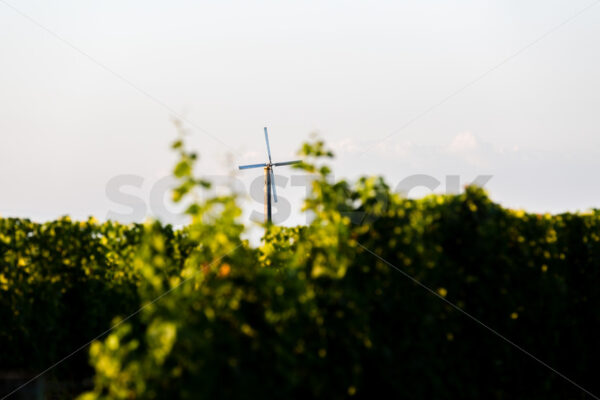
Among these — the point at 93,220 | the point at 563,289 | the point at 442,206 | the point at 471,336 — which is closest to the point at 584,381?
the point at 563,289

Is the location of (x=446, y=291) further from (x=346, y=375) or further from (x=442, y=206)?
(x=346, y=375)

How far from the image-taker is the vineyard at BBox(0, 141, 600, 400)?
4.59 m

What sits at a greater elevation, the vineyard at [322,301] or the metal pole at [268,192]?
the metal pole at [268,192]

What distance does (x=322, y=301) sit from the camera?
5488 millimetres

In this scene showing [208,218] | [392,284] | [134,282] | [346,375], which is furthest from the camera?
[134,282]

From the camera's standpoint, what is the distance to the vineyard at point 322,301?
4.59m

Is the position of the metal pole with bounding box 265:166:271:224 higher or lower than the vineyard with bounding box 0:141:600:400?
higher

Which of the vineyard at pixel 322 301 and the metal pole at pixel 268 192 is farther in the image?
the metal pole at pixel 268 192

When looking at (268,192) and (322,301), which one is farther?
(268,192)

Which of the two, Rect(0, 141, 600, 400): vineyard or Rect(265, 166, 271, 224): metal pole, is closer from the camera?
Rect(0, 141, 600, 400): vineyard

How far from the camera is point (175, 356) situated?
14.6 feet

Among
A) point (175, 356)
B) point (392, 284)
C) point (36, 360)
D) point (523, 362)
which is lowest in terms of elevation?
point (36, 360)

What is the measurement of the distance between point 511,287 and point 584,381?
251 cm

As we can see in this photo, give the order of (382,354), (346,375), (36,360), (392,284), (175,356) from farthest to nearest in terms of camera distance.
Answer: (36,360), (392,284), (382,354), (346,375), (175,356)
